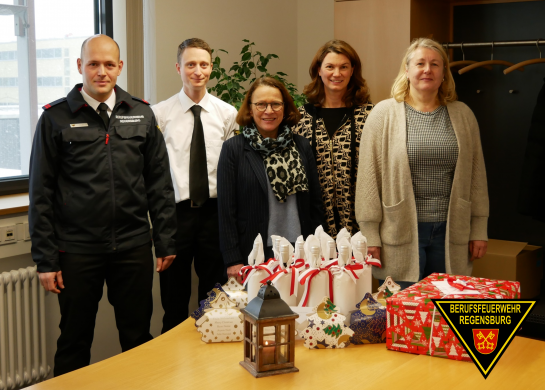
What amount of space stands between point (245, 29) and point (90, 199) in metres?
2.37

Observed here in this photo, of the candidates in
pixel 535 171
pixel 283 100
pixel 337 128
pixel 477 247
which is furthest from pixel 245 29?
pixel 477 247

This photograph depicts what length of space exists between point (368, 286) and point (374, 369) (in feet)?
1.09

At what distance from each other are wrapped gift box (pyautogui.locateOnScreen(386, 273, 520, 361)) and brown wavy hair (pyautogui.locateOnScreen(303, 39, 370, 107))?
4.28ft

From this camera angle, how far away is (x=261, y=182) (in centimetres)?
255

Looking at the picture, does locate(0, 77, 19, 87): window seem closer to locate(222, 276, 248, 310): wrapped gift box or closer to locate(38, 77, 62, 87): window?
locate(38, 77, 62, 87): window

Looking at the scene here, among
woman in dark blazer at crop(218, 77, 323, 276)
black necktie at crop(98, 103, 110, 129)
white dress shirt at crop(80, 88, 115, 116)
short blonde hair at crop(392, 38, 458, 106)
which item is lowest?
woman in dark blazer at crop(218, 77, 323, 276)

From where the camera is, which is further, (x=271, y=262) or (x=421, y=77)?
(x=421, y=77)

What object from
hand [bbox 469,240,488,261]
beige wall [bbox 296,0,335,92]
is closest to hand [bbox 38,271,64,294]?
hand [bbox 469,240,488,261]

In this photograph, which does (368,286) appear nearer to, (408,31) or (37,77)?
(408,31)

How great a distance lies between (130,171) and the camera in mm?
2539

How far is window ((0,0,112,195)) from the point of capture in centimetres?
316

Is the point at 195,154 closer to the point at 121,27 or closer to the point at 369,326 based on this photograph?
the point at 121,27

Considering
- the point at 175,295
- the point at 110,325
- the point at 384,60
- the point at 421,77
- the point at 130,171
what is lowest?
the point at 110,325

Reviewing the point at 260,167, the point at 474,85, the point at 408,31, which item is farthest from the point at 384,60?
the point at 260,167
